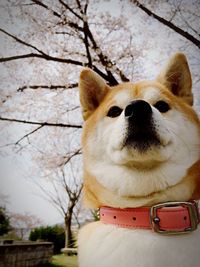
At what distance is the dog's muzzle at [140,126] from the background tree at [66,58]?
0.58m

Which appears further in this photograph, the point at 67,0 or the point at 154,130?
the point at 67,0

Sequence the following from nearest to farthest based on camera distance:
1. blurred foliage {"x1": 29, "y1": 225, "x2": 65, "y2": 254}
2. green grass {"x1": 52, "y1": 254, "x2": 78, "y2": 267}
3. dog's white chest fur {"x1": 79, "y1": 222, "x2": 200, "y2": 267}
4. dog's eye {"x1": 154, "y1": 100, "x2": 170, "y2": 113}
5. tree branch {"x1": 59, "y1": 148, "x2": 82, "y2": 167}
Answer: dog's white chest fur {"x1": 79, "y1": 222, "x2": 200, "y2": 267}
dog's eye {"x1": 154, "y1": 100, "x2": 170, "y2": 113}
green grass {"x1": 52, "y1": 254, "x2": 78, "y2": 267}
blurred foliage {"x1": 29, "y1": 225, "x2": 65, "y2": 254}
tree branch {"x1": 59, "y1": 148, "x2": 82, "y2": 167}

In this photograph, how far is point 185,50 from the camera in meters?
1.22

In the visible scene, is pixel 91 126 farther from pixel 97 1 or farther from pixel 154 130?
pixel 97 1

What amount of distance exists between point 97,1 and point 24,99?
0.47 metres

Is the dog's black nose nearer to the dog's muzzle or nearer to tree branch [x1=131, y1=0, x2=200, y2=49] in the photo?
the dog's muzzle

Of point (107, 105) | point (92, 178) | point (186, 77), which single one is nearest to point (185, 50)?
point (186, 77)

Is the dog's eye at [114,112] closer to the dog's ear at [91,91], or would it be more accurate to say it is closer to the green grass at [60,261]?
the dog's ear at [91,91]

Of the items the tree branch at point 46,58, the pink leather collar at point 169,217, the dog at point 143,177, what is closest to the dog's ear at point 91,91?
the dog at point 143,177

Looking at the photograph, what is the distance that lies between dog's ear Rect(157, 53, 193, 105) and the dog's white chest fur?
31 cm

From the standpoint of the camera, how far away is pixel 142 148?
65 cm

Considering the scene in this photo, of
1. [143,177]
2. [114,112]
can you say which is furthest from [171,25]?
[143,177]

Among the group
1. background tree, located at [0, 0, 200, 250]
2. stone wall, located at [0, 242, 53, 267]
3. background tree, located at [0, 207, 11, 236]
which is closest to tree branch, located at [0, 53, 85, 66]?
background tree, located at [0, 0, 200, 250]

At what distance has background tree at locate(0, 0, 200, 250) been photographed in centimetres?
126
